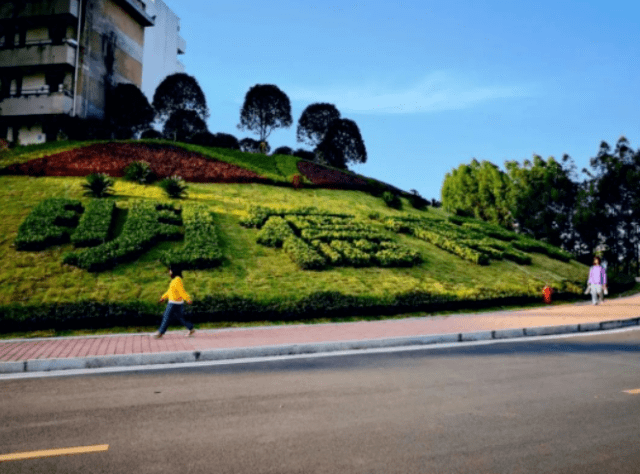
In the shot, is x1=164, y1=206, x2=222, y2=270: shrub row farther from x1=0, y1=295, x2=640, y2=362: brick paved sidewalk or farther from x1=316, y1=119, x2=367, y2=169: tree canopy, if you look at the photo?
x1=316, y1=119, x2=367, y2=169: tree canopy

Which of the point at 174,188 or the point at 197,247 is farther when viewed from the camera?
the point at 174,188

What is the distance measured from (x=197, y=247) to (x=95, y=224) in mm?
3534

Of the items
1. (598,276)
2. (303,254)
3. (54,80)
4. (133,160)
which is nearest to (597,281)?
(598,276)

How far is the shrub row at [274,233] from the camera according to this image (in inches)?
644

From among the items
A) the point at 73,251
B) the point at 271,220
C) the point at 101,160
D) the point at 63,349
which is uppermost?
the point at 101,160

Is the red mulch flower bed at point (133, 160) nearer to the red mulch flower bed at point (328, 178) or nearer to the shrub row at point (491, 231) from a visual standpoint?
the red mulch flower bed at point (328, 178)

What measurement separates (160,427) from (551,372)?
5339 mm

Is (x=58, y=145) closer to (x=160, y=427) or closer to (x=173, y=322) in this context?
(x=173, y=322)

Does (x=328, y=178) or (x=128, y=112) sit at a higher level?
(x=128, y=112)

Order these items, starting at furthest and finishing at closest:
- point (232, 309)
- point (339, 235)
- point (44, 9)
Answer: point (44, 9)
point (339, 235)
point (232, 309)

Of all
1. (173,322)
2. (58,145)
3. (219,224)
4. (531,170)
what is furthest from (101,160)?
(531,170)

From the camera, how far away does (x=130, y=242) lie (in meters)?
14.2

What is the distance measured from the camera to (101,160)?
2452 centimetres

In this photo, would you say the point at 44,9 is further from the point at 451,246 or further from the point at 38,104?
the point at 451,246
